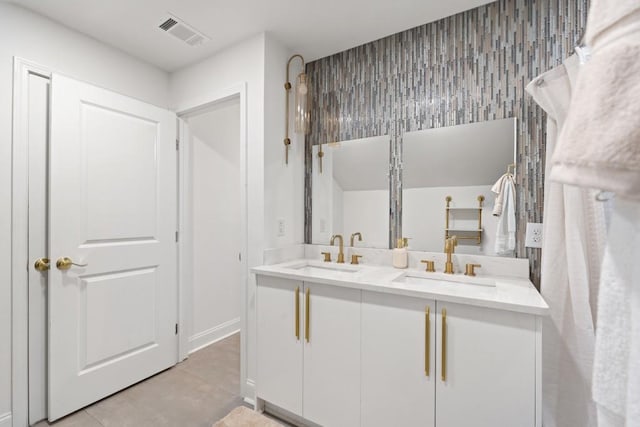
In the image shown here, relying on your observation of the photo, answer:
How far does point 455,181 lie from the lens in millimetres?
1838

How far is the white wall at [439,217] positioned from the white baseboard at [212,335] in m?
2.14

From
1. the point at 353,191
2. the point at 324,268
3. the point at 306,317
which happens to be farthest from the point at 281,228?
the point at 306,317

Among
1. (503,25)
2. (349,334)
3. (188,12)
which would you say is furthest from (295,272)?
(503,25)

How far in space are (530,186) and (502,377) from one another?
3.33 ft

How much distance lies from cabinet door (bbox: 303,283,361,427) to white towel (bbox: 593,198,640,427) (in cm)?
103

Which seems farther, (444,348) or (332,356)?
(332,356)

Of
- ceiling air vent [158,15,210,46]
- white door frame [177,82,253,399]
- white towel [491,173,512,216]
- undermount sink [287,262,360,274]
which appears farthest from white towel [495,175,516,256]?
ceiling air vent [158,15,210,46]

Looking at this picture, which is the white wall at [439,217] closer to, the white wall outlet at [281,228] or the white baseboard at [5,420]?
the white wall outlet at [281,228]

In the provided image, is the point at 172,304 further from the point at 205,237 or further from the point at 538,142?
the point at 538,142

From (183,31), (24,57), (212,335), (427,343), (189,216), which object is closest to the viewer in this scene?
(427,343)

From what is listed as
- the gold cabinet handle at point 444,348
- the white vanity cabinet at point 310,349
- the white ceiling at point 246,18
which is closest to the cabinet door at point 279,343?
the white vanity cabinet at point 310,349

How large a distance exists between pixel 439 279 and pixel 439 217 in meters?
0.41

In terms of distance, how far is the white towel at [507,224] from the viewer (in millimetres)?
1646

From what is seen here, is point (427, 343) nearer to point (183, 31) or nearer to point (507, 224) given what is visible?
point (507, 224)
